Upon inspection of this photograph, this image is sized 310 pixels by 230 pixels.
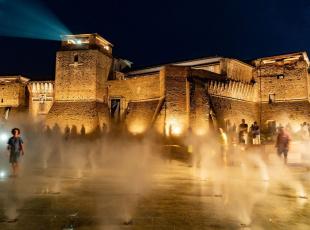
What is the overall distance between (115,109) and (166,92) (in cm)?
805

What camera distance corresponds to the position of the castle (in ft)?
84.9

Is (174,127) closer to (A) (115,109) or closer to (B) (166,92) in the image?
(B) (166,92)

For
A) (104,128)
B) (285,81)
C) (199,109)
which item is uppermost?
(285,81)

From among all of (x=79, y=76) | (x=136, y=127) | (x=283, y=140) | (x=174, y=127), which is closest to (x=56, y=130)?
(x=79, y=76)

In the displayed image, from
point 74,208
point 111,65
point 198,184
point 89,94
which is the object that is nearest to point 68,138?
point 89,94

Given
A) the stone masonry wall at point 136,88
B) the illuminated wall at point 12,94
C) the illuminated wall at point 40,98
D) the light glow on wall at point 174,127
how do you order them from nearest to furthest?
the light glow on wall at point 174,127
the stone masonry wall at point 136,88
the illuminated wall at point 40,98
the illuminated wall at point 12,94

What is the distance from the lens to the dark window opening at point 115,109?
102 ft

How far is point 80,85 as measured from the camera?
3038 centimetres

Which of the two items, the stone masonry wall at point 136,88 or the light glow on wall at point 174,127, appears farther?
the stone masonry wall at point 136,88

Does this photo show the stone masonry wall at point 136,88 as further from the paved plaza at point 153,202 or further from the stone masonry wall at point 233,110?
the paved plaza at point 153,202

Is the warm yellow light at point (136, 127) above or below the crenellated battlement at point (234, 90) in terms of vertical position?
below

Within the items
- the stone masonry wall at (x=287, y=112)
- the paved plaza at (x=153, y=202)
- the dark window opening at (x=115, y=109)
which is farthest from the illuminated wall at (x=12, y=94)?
the paved plaza at (x=153, y=202)

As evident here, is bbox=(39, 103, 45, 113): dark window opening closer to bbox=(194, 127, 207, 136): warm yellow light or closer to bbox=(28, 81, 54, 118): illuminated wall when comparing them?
bbox=(28, 81, 54, 118): illuminated wall

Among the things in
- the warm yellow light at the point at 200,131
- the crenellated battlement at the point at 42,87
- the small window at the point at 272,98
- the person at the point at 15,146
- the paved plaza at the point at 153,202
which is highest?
the crenellated battlement at the point at 42,87
